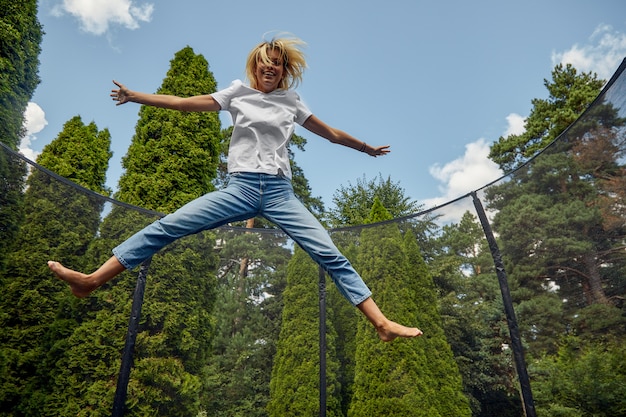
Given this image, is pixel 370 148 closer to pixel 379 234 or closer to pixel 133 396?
pixel 379 234

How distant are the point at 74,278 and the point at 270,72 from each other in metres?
0.94

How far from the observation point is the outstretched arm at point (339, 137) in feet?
4.80

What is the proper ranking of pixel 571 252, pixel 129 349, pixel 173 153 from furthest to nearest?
pixel 173 153 < pixel 129 349 < pixel 571 252

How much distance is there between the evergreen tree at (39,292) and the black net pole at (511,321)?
2117 millimetres

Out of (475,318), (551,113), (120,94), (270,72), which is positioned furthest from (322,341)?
(551,113)

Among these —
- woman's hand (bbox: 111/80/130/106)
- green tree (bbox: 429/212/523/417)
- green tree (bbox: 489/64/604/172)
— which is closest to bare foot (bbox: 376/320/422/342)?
green tree (bbox: 429/212/523/417)

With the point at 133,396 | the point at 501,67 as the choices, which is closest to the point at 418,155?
the point at 501,67

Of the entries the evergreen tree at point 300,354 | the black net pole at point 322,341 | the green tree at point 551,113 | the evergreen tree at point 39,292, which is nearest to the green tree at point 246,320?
the evergreen tree at point 300,354

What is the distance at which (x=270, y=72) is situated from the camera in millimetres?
1357

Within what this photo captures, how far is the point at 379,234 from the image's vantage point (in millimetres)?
2686

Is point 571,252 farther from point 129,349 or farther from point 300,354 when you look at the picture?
point 129,349

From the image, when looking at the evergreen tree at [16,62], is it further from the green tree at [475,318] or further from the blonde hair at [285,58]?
the green tree at [475,318]

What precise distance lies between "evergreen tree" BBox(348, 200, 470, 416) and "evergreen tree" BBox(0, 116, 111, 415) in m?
1.84

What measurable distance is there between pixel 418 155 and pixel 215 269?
10.0 meters
